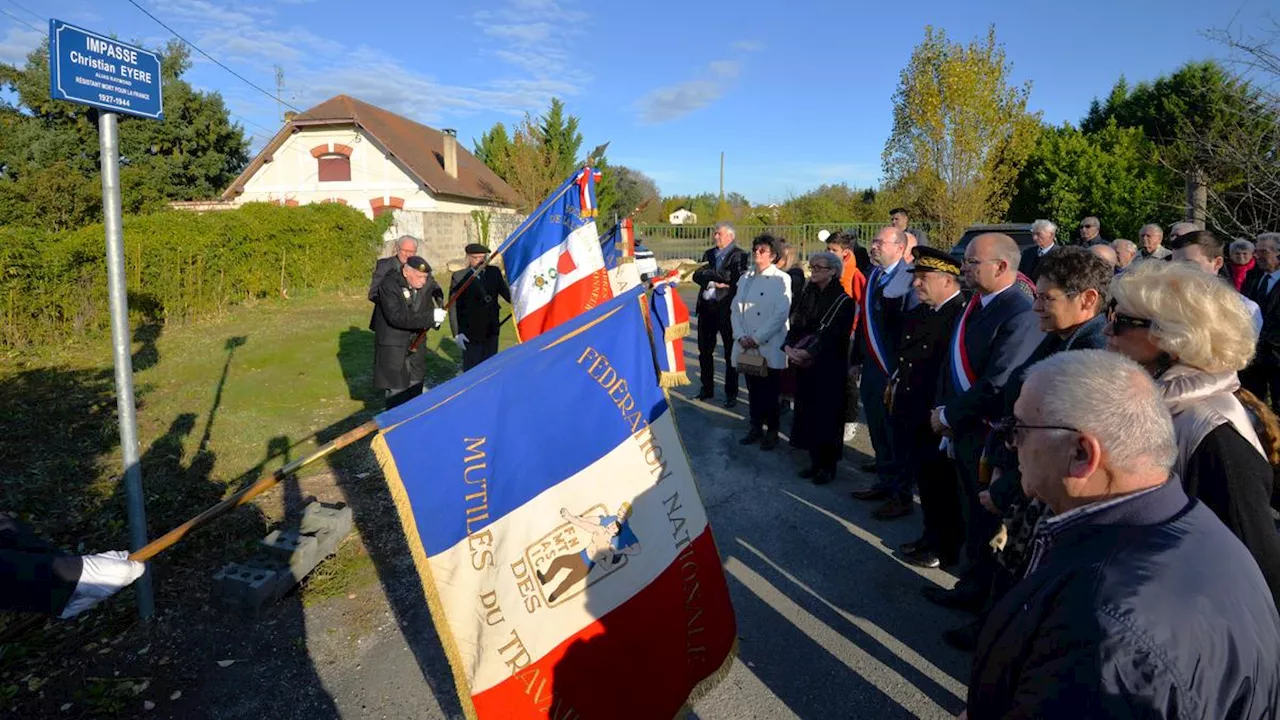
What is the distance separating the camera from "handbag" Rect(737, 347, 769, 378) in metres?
6.46

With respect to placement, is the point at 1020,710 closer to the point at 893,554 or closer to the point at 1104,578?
the point at 1104,578

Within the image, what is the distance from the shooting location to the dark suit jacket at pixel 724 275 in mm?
8047

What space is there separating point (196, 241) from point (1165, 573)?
643 inches

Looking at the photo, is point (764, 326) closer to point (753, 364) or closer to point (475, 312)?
point (753, 364)

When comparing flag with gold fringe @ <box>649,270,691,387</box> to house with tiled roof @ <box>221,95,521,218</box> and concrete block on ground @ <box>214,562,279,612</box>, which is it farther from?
house with tiled roof @ <box>221,95,521,218</box>

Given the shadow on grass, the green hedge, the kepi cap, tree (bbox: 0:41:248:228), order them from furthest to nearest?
1. tree (bbox: 0:41:248:228)
2. the green hedge
3. the kepi cap
4. the shadow on grass

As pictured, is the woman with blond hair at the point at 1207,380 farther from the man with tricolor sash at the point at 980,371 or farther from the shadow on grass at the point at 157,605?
the shadow on grass at the point at 157,605

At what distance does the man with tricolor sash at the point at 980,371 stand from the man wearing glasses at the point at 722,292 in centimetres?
414

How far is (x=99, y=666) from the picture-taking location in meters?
3.47

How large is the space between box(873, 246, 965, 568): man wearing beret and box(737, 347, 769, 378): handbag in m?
1.86

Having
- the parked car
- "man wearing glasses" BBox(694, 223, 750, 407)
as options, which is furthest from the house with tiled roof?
"man wearing glasses" BBox(694, 223, 750, 407)

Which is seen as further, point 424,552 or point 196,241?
A: point 196,241

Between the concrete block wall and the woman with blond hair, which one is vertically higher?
the concrete block wall

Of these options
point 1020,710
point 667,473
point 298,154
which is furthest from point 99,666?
point 298,154
